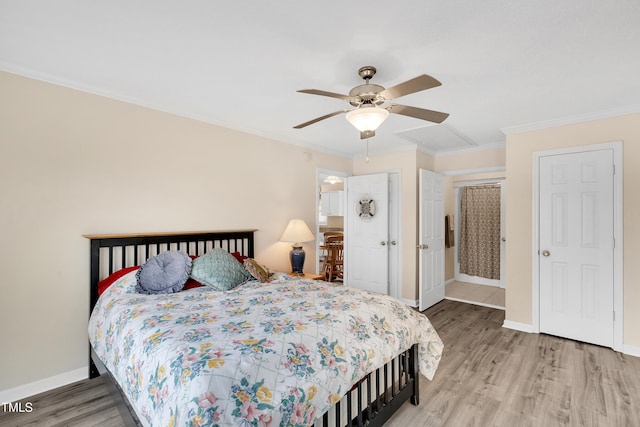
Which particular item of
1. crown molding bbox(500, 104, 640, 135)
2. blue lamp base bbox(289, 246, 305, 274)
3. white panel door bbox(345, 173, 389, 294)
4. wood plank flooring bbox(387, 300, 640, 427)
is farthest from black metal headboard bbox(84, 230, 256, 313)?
crown molding bbox(500, 104, 640, 135)

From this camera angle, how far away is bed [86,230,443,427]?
1224mm

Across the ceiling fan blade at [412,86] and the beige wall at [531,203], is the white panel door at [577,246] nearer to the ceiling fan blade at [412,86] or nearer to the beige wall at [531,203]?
the beige wall at [531,203]

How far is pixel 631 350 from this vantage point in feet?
9.74

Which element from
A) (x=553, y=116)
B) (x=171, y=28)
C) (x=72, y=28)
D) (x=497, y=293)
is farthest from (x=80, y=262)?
(x=497, y=293)

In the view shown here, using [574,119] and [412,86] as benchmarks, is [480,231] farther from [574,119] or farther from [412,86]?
[412,86]

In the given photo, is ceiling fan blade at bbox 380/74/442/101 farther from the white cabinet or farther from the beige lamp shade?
the white cabinet

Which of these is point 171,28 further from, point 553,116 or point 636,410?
point 636,410

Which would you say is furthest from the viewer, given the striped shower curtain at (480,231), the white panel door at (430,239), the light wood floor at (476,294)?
the striped shower curtain at (480,231)

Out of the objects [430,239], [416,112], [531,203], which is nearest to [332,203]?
[430,239]

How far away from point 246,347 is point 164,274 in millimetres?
1423

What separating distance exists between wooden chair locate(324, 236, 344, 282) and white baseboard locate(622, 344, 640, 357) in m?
3.85

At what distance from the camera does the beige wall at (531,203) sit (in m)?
2.95

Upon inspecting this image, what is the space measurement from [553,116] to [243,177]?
345 cm

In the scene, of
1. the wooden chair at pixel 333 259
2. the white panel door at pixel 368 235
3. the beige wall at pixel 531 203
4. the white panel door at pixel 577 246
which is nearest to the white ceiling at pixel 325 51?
the beige wall at pixel 531 203
